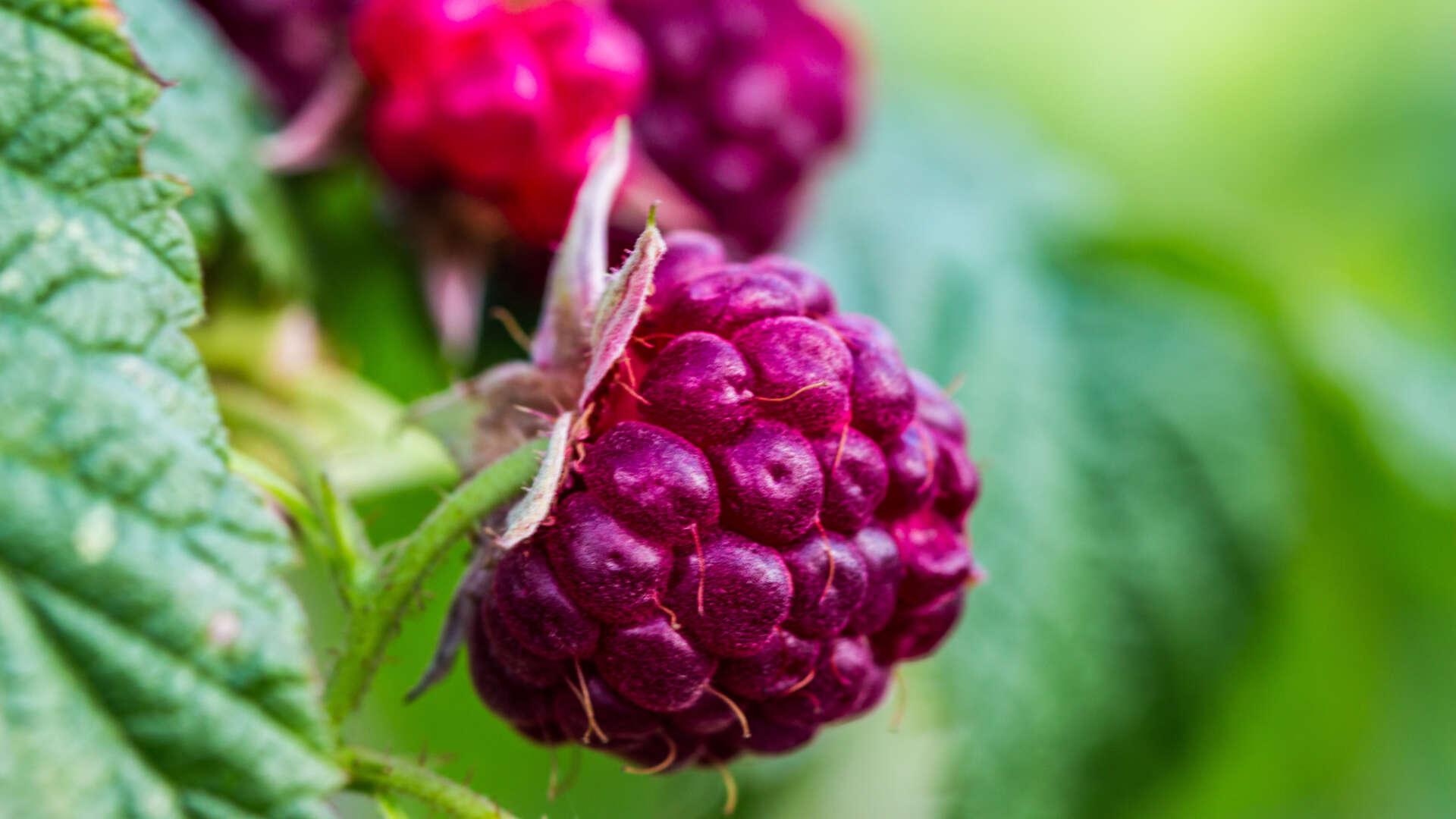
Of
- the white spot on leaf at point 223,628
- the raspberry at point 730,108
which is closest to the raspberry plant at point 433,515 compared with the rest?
the white spot on leaf at point 223,628

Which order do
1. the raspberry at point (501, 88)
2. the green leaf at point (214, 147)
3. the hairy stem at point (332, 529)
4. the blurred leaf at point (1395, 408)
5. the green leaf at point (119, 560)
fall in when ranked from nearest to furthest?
the green leaf at point (119, 560) < the hairy stem at point (332, 529) < the green leaf at point (214, 147) < the raspberry at point (501, 88) < the blurred leaf at point (1395, 408)

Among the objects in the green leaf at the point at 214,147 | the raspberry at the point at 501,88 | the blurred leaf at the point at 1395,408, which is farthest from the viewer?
the blurred leaf at the point at 1395,408

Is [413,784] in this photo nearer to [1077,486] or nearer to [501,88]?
[501,88]

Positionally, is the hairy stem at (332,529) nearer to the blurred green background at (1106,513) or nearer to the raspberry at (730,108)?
the blurred green background at (1106,513)

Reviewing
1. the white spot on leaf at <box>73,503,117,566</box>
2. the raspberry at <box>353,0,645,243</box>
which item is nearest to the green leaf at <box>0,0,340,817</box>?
the white spot on leaf at <box>73,503,117,566</box>

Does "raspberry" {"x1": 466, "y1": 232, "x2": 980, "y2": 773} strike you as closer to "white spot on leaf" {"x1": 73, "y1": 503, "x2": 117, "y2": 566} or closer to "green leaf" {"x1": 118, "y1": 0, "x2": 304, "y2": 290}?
"white spot on leaf" {"x1": 73, "y1": 503, "x2": 117, "y2": 566}

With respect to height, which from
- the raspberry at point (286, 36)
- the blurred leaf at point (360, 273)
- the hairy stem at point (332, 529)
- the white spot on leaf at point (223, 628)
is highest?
the white spot on leaf at point (223, 628)
